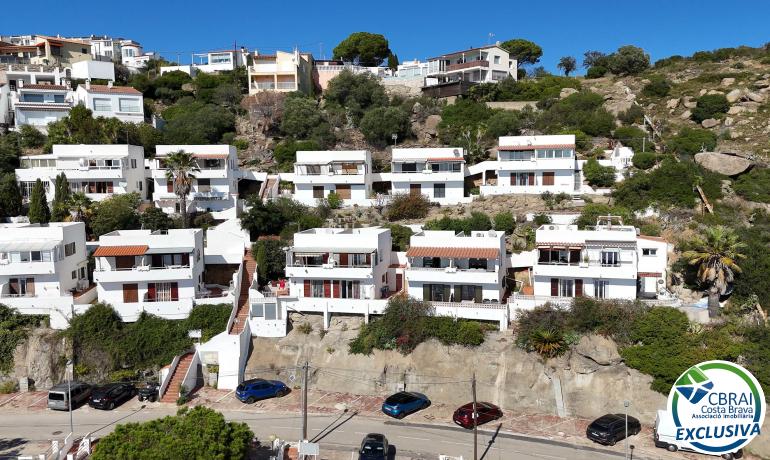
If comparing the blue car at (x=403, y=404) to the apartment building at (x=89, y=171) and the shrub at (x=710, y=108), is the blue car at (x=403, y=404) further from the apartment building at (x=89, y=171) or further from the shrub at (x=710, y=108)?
the shrub at (x=710, y=108)

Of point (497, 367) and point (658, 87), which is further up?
point (658, 87)

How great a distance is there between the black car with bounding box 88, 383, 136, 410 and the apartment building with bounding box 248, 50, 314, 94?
199 ft

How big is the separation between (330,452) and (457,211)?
31.1 m

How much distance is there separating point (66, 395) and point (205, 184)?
2743 centimetres

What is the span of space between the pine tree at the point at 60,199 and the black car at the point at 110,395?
21511 millimetres

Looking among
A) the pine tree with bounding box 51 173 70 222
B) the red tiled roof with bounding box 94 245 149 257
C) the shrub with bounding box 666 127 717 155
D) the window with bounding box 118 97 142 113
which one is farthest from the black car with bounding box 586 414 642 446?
the window with bounding box 118 97 142 113

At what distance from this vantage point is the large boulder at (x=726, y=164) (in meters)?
58.0

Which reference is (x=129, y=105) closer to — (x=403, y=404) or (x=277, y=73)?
(x=277, y=73)

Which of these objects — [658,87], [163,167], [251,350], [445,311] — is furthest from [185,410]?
[658,87]

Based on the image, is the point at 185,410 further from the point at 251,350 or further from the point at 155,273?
the point at 155,273

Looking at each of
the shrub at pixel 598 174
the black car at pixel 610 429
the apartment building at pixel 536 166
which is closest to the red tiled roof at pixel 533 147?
the apartment building at pixel 536 166

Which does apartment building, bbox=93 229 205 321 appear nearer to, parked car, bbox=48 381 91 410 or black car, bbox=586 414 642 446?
parked car, bbox=48 381 91 410

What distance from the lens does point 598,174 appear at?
58.3m

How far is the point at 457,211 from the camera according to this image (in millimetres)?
56438
